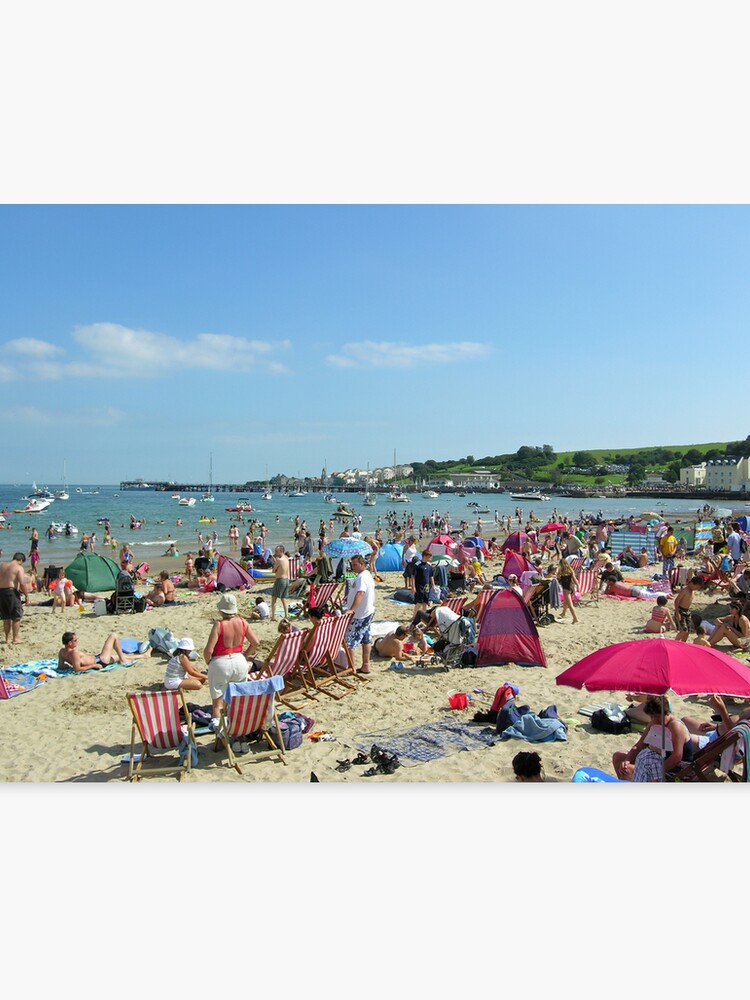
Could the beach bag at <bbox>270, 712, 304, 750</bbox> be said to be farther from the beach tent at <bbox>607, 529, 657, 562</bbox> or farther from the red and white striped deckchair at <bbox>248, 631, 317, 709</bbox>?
the beach tent at <bbox>607, 529, 657, 562</bbox>

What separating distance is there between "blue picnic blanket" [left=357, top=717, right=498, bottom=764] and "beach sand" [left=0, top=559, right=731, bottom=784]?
0.09 m

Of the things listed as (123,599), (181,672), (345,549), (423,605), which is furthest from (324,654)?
(345,549)

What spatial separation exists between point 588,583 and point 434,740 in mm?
8790

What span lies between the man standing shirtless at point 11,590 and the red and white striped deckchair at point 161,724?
5223mm

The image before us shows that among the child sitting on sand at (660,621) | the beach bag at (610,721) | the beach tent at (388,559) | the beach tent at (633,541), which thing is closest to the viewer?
the beach bag at (610,721)

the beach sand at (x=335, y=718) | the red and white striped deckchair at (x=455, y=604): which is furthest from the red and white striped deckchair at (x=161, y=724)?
the red and white striped deckchair at (x=455, y=604)

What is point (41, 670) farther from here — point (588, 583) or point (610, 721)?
point (588, 583)

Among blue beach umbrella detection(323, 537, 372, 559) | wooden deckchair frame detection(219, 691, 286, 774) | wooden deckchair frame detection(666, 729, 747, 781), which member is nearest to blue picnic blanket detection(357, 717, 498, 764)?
wooden deckchair frame detection(219, 691, 286, 774)

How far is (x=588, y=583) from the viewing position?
13.2 metres

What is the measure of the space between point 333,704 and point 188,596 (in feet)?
28.7

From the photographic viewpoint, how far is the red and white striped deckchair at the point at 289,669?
6.28 metres

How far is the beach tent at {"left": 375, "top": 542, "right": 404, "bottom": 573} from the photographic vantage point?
54.4 ft

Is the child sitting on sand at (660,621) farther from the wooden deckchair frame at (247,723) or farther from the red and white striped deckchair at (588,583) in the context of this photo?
the wooden deckchair frame at (247,723)

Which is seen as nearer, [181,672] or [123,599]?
[181,672]
